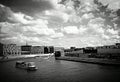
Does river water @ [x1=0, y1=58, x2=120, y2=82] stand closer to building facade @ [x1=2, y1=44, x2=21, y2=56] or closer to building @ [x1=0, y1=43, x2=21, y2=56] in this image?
building @ [x1=0, y1=43, x2=21, y2=56]

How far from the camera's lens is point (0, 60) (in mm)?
100375

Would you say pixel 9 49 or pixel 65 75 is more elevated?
pixel 9 49

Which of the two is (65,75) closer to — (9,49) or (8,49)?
(8,49)

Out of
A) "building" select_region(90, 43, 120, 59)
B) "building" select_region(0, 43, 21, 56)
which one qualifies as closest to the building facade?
"building" select_region(0, 43, 21, 56)

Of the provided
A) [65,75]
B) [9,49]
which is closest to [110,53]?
[65,75]

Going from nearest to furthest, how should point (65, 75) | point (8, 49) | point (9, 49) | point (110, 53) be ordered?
1. point (65, 75)
2. point (110, 53)
3. point (8, 49)
4. point (9, 49)

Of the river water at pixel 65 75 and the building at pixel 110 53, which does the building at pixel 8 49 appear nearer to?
the river water at pixel 65 75

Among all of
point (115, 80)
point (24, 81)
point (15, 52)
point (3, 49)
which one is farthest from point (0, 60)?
point (115, 80)

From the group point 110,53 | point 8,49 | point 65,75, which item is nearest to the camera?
point 65,75

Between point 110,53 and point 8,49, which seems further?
point 8,49

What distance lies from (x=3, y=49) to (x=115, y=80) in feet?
488

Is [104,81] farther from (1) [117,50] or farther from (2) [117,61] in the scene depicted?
(1) [117,50]

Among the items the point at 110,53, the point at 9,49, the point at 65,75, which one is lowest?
the point at 65,75

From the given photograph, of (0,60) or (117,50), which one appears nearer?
(117,50)
